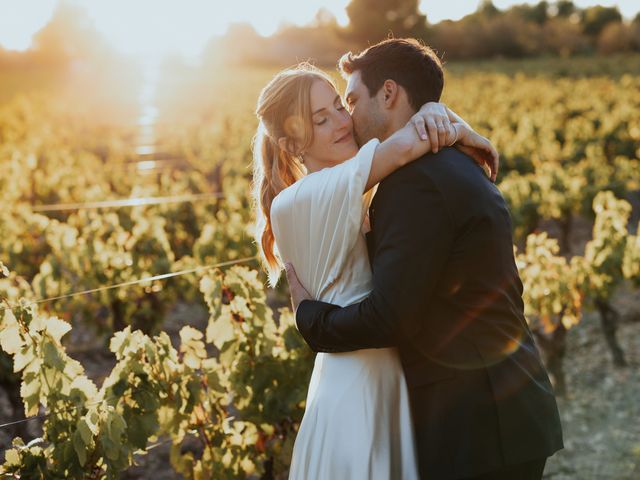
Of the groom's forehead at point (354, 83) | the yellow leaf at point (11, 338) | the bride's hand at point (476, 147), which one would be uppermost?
the groom's forehead at point (354, 83)

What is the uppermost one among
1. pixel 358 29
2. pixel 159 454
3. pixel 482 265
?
pixel 358 29

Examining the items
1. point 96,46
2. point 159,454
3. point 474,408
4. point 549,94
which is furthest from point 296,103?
point 96,46

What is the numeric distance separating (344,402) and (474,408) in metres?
0.36

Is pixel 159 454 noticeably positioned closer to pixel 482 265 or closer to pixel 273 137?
pixel 273 137

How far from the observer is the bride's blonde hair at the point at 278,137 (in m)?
2.46

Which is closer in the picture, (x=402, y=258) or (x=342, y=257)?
(x=402, y=258)

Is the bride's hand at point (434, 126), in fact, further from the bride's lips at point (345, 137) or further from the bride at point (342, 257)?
the bride's lips at point (345, 137)

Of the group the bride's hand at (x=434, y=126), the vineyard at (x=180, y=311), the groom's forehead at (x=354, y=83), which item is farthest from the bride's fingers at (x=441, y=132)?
the vineyard at (x=180, y=311)

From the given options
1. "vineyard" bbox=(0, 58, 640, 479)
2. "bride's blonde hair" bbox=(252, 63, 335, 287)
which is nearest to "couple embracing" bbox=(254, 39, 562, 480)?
"bride's blonde hair" bbox=(252, 63, 335, 287)

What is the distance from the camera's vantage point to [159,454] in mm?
5367

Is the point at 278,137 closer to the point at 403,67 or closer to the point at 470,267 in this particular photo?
the point at 403,67

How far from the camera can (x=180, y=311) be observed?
878 cm

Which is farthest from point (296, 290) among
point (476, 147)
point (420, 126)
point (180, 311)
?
point (180, 311)

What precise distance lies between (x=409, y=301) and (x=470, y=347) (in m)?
0.24
